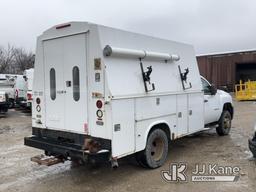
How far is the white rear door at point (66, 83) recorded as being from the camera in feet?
17.4

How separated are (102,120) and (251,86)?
21.5 meters

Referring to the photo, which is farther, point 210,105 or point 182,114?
point 210,105

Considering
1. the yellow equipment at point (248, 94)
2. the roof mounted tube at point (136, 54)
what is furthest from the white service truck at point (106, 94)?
the yellow equipment at point (248, 94)

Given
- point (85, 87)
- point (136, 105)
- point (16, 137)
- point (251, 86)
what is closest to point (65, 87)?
point (85, 87)

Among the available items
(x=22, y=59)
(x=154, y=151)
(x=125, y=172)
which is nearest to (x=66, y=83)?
(x=125, y=172)

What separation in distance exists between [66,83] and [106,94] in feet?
3.42

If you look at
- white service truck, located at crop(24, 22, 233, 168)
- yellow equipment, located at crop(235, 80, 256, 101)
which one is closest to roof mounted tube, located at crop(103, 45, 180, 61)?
white service truck, located at crop(24, 22, 233, 168)

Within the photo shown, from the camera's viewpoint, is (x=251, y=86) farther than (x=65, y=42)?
Yes

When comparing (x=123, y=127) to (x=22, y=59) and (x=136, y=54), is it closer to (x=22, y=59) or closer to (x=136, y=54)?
(x=136, y=54)

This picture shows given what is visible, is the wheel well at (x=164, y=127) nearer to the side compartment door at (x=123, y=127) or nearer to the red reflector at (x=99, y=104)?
the side compartment door at (x=123, y=127)

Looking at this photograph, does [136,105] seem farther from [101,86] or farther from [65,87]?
[65,87]

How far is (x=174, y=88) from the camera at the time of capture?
6551mm

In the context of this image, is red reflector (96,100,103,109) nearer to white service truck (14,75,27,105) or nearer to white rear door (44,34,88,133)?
white rear door (44,34,88,133)

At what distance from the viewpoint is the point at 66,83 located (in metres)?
5.57
